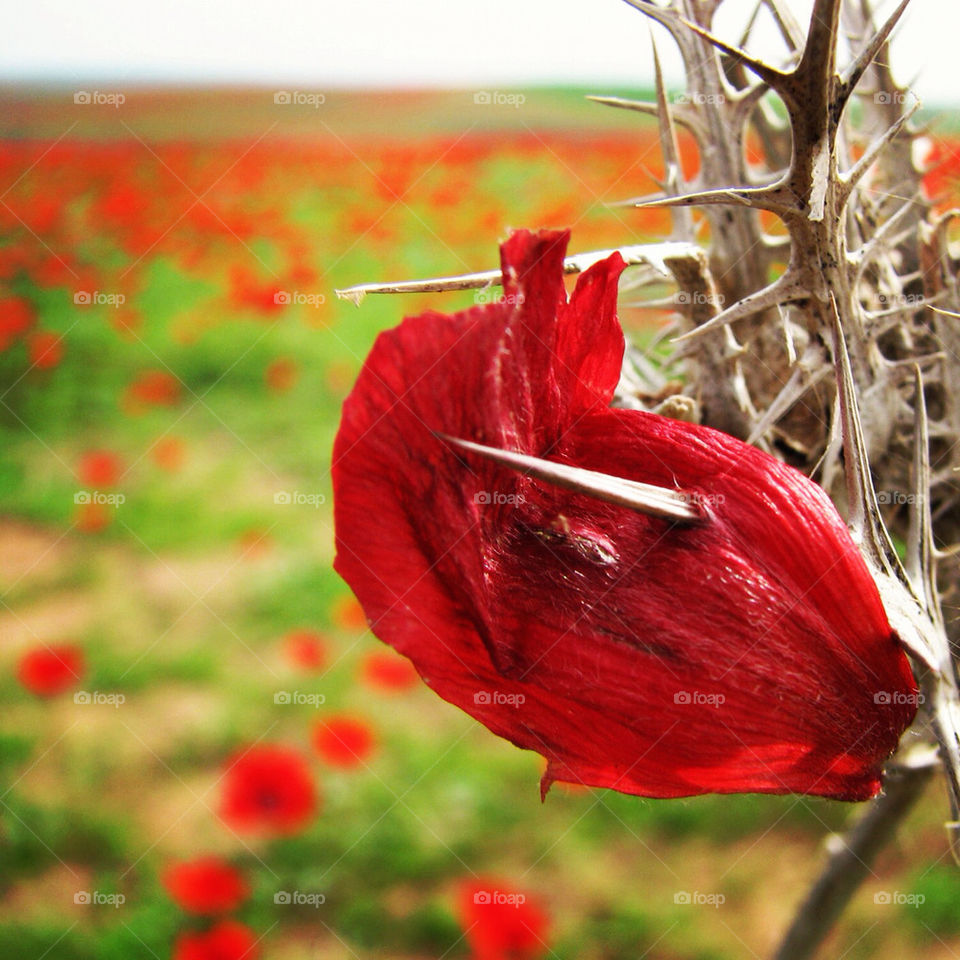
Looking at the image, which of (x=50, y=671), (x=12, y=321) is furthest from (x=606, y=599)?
(x=12, y=321)

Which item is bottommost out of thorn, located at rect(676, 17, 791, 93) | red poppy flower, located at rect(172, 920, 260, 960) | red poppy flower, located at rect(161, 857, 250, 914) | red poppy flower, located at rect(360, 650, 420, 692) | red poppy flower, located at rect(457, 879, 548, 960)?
red poppy flower, located at rect(457, 879, 548, 960)

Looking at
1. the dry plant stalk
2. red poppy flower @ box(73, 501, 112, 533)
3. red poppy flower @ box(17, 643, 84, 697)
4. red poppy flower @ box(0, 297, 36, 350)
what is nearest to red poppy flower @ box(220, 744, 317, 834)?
red poppy flower @ box(17, 643, 84, 697)

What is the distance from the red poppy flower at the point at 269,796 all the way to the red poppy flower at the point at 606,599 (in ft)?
3.22

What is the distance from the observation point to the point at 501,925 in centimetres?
99

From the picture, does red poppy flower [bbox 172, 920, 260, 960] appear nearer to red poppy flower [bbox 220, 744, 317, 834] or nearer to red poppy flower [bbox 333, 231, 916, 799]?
red poppy flower [bbox 220, 744, 317, 834]

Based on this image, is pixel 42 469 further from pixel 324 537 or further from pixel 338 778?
pixel 338 778

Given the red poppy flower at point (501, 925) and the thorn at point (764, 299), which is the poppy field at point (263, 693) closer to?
Answer: the red poppy flower at point (501, 925)

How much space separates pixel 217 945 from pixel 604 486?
918mm

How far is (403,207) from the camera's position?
2.77 m

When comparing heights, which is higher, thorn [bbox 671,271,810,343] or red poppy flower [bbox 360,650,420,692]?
thorn [bbox 671,271,810,343]

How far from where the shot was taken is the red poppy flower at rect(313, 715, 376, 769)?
1.19 metres

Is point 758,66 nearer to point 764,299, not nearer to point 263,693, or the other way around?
point 764,299

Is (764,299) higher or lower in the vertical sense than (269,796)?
higher

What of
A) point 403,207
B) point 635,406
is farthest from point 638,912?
point 403,207
